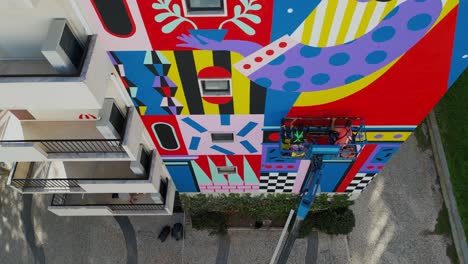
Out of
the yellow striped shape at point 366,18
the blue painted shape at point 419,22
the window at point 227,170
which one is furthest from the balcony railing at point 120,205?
the blue painted shape at point 419,22

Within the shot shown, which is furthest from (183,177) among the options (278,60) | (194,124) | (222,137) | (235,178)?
(278,60)

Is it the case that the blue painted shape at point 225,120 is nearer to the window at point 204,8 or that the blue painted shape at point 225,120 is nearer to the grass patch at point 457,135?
the window at point 204,8

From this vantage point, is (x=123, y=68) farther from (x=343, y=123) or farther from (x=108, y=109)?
(x=343, y=123)

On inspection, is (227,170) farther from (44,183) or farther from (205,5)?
(205,5)

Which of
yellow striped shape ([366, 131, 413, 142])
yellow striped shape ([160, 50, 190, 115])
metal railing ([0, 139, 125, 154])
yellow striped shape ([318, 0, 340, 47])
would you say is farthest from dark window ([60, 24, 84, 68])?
yellow striped shape ([366, 131, 413, 142])

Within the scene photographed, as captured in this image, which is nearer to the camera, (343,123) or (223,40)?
(223,40)

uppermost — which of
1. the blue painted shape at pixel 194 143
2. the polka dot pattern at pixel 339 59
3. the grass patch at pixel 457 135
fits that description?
→ the grass patch at pixel 457 135

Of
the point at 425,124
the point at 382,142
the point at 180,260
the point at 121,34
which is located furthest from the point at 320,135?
the point at 425,124
